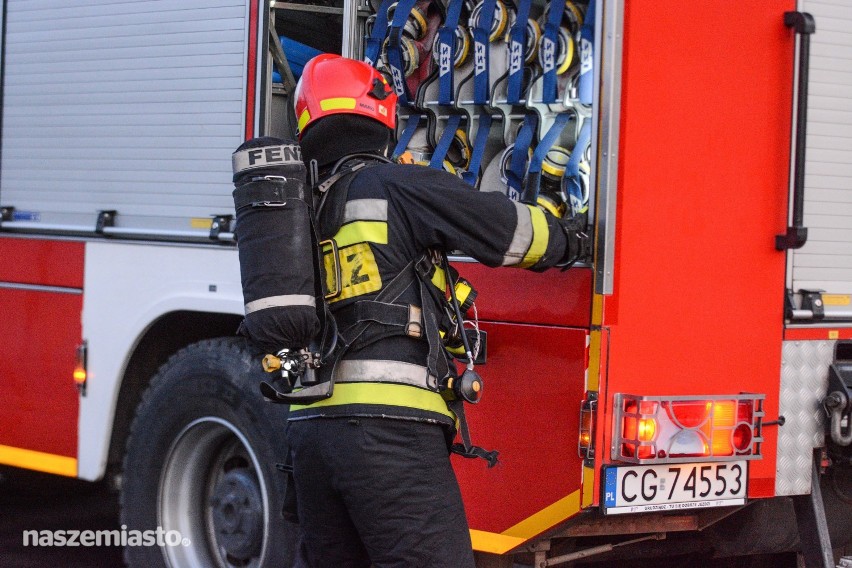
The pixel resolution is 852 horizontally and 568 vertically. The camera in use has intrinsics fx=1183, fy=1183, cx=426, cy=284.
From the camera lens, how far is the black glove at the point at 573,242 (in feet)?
11.2

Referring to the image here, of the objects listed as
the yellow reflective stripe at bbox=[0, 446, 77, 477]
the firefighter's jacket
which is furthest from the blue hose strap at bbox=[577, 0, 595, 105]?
the yellow reflective stripe at bbox=[0, 446, 77, 477]

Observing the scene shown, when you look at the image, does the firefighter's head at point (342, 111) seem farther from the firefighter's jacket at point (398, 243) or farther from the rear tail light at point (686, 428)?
the rear tail light at point (686, 428)

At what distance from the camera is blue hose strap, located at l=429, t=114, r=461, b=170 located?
4301 mm

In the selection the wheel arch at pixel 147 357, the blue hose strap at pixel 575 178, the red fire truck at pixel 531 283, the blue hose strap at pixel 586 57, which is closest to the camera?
the red fire truck at pixel 531 283

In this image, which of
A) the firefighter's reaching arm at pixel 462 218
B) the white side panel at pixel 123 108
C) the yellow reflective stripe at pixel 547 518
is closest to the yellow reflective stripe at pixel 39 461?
the white side panel at pixel 123 108

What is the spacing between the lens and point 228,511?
4363mm

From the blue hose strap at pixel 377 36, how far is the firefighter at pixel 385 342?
1.02 metres

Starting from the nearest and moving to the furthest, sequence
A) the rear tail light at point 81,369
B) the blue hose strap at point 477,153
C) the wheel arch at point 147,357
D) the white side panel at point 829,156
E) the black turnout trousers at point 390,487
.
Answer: the black turnout trousers at point 390,487 → the white side panel at point 829,156 → the blue hose strap at point 477,153 → the wheel arch at point 147,357 → the rear tail light at point 81,369

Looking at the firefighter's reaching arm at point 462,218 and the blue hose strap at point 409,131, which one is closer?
the firefighter's reaching arm at point 462,218

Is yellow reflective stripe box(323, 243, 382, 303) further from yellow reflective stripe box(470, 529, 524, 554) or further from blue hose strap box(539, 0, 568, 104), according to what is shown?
blue hose strap box(539, 0, 568, 104)

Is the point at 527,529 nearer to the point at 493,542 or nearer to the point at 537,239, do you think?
the point at 493,542

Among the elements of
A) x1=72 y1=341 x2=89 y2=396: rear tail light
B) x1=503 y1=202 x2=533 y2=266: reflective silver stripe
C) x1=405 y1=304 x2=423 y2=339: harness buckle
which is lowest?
x1=72 y1=341 x2=89 y2=396: rear tail light

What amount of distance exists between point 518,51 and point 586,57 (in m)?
0.24

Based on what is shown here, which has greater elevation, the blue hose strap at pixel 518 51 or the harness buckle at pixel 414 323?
the blue hose strap at pixel 518 51
